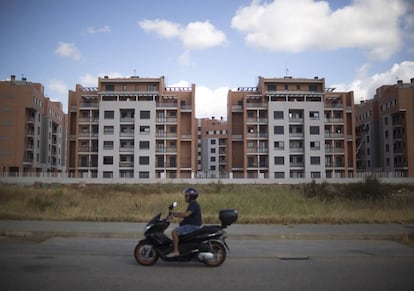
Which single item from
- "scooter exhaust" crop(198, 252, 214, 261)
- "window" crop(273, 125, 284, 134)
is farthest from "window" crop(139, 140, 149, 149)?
"scooter exhaust" crop(198, 252, 214, 261)

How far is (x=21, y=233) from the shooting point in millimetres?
12617

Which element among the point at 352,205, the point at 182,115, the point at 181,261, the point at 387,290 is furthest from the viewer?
the point at 182,115

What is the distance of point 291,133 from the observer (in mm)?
69062

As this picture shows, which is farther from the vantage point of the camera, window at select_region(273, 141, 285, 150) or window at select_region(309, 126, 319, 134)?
window at select_region(309, 126, 319, 134)

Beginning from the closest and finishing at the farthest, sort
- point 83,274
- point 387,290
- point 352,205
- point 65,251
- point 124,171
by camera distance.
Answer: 1. point 387,290
2. point 83,274
3. point 65,251
4. point 352,205
5. point 124,171

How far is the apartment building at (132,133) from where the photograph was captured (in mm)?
67125

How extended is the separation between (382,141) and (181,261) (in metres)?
82.1

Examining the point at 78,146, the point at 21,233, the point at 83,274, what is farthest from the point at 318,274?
the point at 78,146

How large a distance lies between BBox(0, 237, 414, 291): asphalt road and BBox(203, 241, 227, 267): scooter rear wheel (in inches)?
6.6

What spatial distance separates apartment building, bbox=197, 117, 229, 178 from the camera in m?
116

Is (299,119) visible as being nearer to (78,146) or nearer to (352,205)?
(78,146)

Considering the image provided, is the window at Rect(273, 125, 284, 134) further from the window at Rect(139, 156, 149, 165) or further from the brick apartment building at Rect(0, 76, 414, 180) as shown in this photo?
the window at Rect(139, 156, 149, 165)

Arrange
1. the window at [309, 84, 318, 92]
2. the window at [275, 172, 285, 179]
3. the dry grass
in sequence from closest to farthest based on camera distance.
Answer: the dry grass < the window at [275, 172, 285, 179] < the window at [309, 84, 318, 92]

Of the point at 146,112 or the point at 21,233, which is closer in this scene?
the point at 21,233
